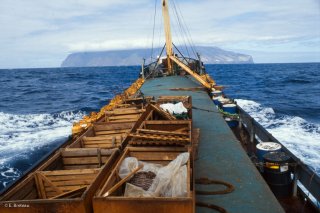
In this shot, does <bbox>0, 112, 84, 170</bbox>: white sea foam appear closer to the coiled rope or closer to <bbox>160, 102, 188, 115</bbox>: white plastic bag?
<bbox>160, 102, 188, 115</bbox>: white plastic bag

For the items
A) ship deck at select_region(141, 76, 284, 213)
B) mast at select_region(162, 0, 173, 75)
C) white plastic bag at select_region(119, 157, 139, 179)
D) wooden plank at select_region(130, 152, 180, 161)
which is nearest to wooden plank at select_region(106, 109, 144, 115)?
ship deck at select_region(141, 76, 284, 213)

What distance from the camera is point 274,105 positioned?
3003cm

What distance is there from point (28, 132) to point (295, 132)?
64.4 feet

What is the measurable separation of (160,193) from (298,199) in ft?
16.3

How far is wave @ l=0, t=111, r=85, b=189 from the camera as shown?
14927 millimetres

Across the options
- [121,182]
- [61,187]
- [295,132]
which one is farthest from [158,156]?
[295,132]

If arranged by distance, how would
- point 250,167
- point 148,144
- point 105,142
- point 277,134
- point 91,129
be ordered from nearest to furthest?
1. point 148,144
2. point 250,167
3. point 105,142
4. point 91,129
5. point 277,134

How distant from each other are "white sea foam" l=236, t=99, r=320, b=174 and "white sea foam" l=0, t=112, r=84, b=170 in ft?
48.8

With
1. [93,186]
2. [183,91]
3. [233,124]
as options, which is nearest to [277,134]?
[233,124]

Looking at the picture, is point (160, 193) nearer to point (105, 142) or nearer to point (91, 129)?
point (105, 142)

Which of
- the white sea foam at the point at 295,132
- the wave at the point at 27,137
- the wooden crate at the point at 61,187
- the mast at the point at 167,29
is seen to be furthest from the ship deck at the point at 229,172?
the mast at the point at 167,29

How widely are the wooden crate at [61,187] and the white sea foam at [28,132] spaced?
32.9 feet

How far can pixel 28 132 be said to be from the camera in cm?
2098

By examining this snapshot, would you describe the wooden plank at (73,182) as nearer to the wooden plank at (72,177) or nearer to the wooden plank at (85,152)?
the wooden plank at (72,177)
